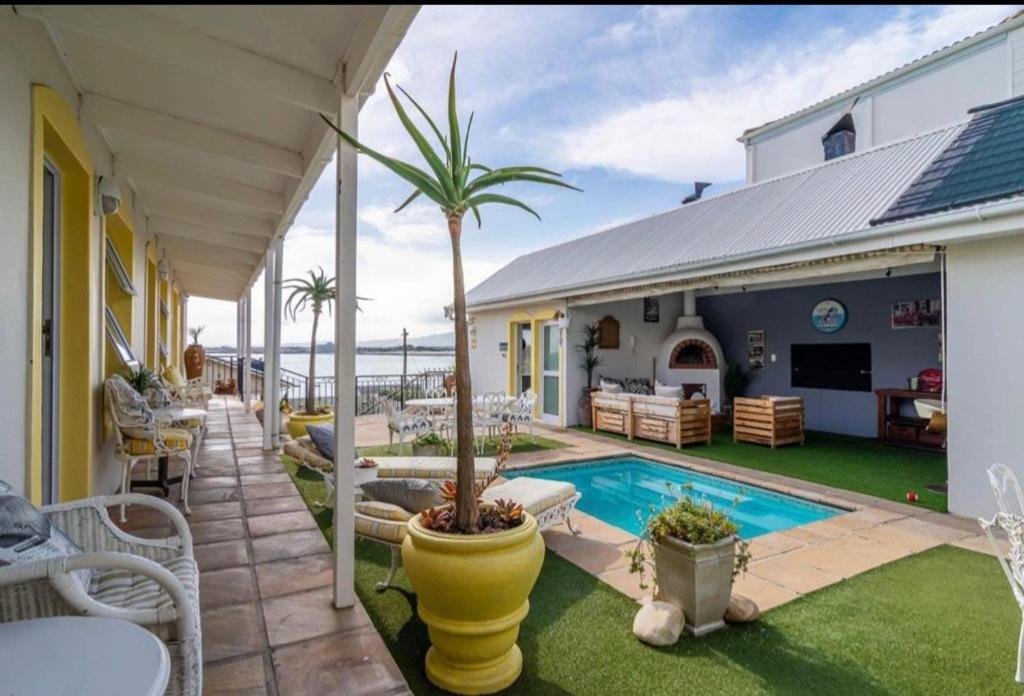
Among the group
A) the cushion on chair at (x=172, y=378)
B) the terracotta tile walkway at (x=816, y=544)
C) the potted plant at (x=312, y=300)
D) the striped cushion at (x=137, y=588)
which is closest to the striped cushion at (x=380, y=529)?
the striped cushion at (x=137, y=588)

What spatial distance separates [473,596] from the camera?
89.4 inches

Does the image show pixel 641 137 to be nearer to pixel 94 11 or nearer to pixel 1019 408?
pixel 1019 408

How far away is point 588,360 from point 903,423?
5.30 m

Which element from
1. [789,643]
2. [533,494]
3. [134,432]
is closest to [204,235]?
[134,432]

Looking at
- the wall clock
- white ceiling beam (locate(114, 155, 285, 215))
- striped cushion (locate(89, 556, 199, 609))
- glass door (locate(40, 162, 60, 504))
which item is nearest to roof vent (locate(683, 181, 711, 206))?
the wall clock

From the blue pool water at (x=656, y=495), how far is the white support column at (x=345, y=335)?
7.92 feet

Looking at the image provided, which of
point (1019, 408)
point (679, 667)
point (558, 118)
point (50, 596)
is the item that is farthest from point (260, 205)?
point (1019, 408)

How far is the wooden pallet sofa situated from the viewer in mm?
8422

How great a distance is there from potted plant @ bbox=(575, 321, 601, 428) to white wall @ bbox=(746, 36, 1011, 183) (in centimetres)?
751

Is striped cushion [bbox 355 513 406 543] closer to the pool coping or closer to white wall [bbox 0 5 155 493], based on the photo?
the pool coping

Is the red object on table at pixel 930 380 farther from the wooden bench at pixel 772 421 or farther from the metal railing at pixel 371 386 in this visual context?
the metal railing at pixel 371 386

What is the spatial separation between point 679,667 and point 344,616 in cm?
174

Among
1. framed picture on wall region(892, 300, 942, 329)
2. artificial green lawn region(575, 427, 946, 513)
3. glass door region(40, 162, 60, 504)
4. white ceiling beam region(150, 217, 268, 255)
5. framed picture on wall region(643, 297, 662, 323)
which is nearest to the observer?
glass door region(40, 162, 60, 504)

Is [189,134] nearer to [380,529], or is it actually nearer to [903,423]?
[380,529]
